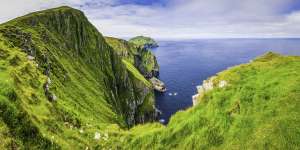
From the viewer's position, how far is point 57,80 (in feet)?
215

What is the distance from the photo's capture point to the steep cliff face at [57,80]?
33344mm

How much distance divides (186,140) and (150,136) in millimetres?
5730

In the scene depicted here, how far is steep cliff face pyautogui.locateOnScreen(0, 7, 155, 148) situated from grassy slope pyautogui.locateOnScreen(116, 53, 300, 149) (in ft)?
42.4

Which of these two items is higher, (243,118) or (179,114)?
(243,118)

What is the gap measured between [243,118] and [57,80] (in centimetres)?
4774

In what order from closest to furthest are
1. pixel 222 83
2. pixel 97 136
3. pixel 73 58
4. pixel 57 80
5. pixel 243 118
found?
pixel 243 118
pixel 222 83
pixel 97 136
pixel 57 80
pixel 73 58

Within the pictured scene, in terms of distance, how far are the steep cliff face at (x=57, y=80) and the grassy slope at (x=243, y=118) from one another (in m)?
12.9

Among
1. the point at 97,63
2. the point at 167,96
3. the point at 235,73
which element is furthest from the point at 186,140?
the point at 167,96

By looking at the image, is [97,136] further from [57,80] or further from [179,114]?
[57,80]

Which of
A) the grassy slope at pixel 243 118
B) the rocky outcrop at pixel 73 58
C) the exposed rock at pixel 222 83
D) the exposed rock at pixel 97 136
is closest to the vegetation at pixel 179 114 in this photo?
the grassy slope at pixel 243 118

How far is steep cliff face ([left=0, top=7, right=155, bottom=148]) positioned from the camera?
109 ft

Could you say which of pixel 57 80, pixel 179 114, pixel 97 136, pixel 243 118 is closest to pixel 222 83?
pixel 179 114

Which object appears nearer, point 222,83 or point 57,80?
point 222,83

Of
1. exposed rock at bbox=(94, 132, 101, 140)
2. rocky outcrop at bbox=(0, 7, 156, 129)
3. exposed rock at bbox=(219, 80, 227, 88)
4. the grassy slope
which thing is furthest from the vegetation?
rocky outcrop at bbox=(0, 7, 156, 129)
